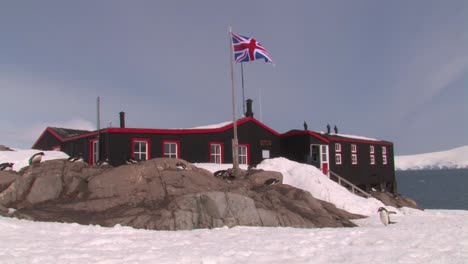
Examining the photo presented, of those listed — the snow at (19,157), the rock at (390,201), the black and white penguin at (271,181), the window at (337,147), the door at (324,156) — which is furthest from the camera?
the window at (337,147)

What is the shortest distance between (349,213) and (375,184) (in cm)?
2240

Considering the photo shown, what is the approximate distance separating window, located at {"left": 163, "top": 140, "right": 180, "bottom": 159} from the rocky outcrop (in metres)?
6.18

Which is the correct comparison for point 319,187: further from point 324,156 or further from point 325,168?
point 324,156

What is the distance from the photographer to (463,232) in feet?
38.1

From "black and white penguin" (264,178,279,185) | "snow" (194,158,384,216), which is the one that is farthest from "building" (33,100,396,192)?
"black and white penguin" (264,178,279,185)

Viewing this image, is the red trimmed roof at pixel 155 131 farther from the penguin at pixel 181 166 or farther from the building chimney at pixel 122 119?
the penguin at pixel 181 166

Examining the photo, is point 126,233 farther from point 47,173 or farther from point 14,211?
point 47,173

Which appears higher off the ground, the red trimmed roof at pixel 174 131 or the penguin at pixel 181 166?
the red trimmed roof at pixel 174 131

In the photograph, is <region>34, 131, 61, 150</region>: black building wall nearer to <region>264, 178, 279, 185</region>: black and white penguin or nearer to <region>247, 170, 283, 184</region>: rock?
<region>247, 170, 283, 184</region>: rock

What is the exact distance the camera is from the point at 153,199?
15469 mm

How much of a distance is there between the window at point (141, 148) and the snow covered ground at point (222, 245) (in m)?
11.4

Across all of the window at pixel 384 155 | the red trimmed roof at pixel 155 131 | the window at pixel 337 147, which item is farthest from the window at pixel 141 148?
the window at pixel 384 155

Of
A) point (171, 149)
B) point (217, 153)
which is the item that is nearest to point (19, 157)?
point (171, 149)

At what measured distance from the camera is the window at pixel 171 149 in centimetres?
2558
